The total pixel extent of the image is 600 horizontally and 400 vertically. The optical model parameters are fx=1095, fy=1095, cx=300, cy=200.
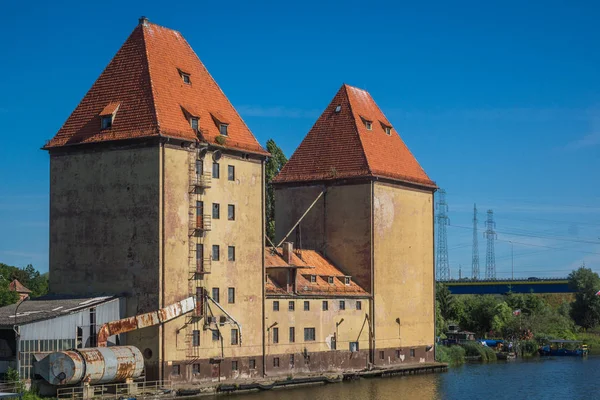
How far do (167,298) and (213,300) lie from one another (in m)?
4.18

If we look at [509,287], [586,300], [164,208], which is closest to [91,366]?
[164,208]

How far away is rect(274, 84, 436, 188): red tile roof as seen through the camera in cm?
8512

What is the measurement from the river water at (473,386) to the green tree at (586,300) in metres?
49.6

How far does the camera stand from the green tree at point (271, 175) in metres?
A: 102

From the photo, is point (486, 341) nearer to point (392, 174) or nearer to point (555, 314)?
point (555, 314)

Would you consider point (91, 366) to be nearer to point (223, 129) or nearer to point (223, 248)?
point (223, 248)

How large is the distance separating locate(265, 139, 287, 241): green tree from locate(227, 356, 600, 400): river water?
21813mm

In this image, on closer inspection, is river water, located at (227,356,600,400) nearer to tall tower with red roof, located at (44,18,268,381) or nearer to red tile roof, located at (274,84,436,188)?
tall tower with red roof, located at (44,18,268,381)

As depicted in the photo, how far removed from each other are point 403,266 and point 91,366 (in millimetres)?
35091

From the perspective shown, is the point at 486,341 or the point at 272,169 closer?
the point at 272,169

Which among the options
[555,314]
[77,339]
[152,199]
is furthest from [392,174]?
[555,314]

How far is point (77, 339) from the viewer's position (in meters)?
61.3

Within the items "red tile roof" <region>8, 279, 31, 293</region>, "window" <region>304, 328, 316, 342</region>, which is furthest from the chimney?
"red tile roof" <region>8, 279, 31, 293</region>

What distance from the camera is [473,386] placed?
Result: 77188mm
